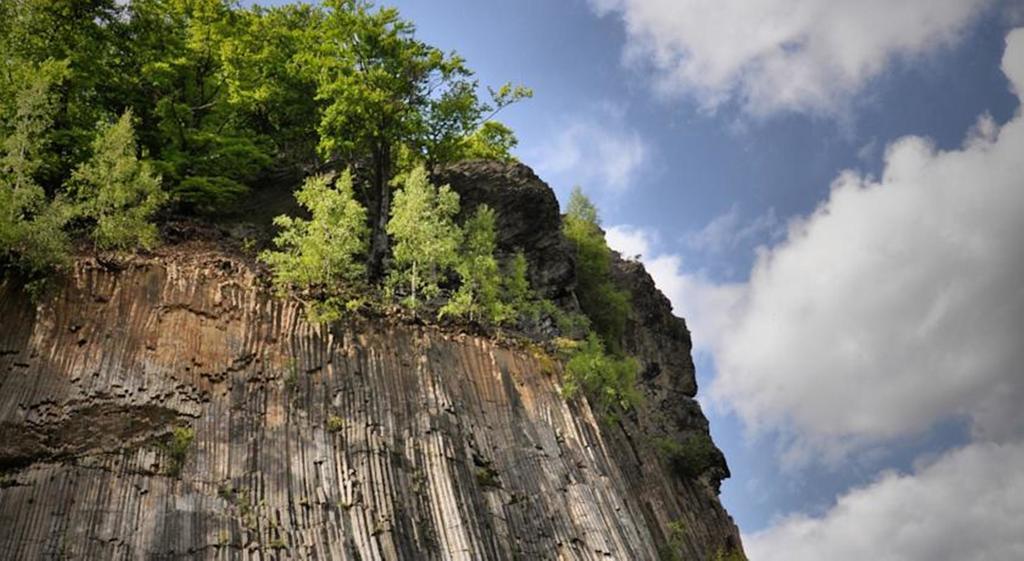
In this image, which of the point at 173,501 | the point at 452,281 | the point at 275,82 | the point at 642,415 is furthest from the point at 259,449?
the point at 642,415

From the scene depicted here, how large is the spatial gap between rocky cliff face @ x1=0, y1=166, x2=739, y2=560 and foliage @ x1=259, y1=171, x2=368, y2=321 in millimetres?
893

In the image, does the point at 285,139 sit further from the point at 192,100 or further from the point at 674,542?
the point at 674,542

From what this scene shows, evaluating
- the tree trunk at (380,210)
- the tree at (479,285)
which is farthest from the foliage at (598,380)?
the tree trunk at (380,210)

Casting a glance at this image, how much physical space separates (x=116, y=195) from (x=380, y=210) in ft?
42.2

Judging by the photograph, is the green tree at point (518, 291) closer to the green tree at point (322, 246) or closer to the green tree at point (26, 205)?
the green tree at point (322, 246)

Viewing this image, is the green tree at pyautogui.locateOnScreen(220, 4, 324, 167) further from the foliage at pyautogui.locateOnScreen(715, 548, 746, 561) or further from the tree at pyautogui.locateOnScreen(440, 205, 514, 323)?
the foliage at pyautogui.locateOnScreen(715, 548, 746, 561)

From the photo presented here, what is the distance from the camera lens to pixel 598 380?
32.1 meters

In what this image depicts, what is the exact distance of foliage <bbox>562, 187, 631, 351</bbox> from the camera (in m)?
48.0

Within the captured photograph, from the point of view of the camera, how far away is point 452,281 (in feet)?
115

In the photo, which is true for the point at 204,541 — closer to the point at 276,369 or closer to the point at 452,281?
the point at 276,369

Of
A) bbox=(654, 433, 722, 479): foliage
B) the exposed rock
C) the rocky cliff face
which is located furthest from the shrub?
bbox=(654, 433, 722, 479): foliage

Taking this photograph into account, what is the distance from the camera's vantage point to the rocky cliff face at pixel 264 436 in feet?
55.0

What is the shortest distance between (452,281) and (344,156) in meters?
7.56

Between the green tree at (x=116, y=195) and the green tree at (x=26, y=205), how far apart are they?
1067mm
